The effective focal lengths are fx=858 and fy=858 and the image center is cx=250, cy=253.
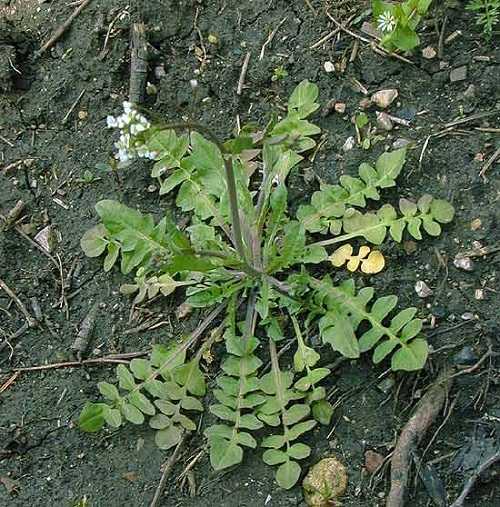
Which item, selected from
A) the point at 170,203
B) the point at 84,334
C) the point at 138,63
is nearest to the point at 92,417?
the point at 84,334

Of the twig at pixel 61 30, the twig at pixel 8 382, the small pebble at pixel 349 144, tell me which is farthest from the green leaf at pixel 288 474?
the twig at pixel 61 30

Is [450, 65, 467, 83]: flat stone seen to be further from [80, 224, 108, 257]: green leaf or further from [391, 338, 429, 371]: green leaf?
[80, 224, 108, 257]: green leaf

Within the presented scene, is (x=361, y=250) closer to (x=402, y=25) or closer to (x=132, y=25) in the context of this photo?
(x=402, y=25)

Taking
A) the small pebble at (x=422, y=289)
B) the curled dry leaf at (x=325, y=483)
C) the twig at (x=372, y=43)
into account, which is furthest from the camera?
the twig at (x=372, y=43)

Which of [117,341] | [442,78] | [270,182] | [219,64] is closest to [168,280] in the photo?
[117,341]

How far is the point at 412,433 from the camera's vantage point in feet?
8.21

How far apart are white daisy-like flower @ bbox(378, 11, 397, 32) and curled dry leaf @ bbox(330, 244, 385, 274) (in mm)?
787

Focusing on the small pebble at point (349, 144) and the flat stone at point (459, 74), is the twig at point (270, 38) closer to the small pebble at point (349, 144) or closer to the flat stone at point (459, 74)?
the small pebble at point (349, 144)

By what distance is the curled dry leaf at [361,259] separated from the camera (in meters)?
2.79

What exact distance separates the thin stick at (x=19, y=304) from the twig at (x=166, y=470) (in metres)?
0.69

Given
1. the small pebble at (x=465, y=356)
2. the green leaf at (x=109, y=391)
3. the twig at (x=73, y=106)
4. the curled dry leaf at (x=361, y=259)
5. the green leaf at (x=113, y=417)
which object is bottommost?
the small pebble at (x=465, y=356)

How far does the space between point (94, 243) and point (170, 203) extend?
0.31 meters

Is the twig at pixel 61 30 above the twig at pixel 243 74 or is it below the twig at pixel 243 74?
above

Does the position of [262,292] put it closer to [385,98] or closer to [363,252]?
[363,252]
